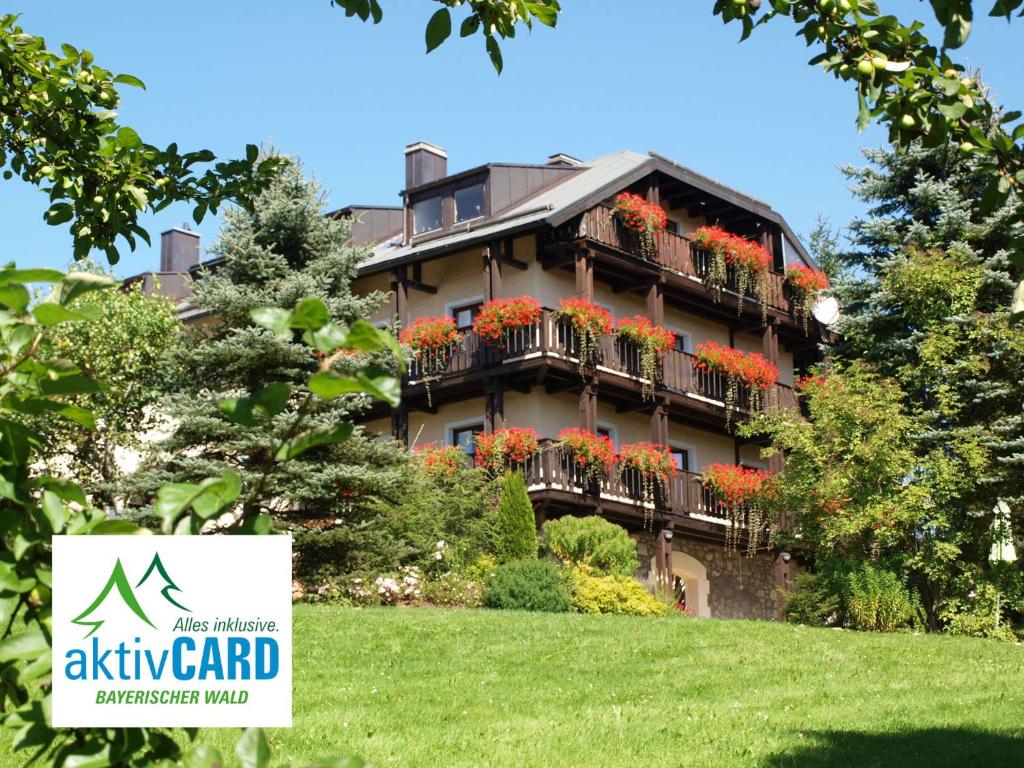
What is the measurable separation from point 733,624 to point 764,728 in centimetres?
685

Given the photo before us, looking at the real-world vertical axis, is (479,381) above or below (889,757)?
above

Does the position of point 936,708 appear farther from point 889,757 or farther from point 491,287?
point 491,287

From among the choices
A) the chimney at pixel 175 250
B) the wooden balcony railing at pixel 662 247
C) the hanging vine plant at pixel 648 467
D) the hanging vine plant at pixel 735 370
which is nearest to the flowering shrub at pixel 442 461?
the hanging vine plant at pixel 648 467

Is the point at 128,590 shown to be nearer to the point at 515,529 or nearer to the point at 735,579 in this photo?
the point at 515,529

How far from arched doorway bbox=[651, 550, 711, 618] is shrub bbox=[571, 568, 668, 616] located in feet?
22.4

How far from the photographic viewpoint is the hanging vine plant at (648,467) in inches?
932

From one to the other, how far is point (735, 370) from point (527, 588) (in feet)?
31.0

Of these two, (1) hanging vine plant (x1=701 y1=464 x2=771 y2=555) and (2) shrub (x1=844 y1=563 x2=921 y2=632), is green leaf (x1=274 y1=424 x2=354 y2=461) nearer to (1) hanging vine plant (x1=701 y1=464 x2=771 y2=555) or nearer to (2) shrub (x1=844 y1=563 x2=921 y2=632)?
(2) shrub (x1=844 y1=563 x2=921 y2=632)

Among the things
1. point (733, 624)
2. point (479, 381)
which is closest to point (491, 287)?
point (479, 381)

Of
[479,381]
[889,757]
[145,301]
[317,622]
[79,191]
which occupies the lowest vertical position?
[889,757]

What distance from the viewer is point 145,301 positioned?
2339 cm

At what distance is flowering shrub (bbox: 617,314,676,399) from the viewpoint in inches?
966

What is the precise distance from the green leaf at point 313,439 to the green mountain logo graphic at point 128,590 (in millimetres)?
349

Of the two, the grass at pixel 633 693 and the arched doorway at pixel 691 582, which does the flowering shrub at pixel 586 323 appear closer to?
the arched doorway at pixel 691 582
